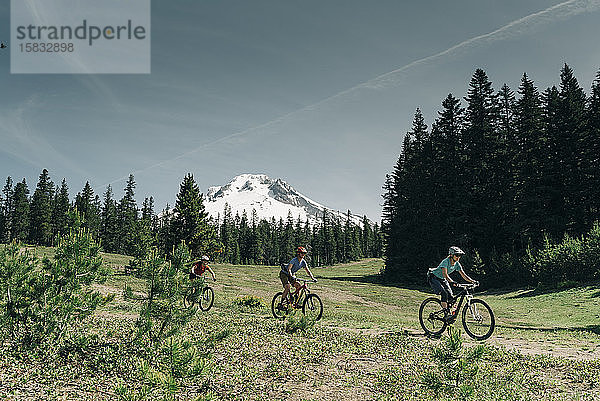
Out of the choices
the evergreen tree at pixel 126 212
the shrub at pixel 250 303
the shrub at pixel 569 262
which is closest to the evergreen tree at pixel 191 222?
the shrub at pixel 250 303

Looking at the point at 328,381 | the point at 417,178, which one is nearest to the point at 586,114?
the point at 417,178

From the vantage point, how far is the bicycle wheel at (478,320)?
1109cm

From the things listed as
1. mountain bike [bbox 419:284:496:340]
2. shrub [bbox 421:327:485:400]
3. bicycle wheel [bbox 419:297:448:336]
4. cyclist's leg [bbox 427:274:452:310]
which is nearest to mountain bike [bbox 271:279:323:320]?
bicycle wheel [bbox 419:297:448:336]

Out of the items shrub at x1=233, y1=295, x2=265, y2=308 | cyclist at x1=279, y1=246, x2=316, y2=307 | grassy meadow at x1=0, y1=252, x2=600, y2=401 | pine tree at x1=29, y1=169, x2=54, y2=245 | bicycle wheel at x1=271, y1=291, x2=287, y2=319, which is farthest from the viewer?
pine tree at x1=29, y1=169, x2=54, y2=245

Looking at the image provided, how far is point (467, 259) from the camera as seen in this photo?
1665 inches

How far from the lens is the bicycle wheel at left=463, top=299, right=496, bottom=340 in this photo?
36.4ft

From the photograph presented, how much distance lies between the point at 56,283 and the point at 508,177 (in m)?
48.6

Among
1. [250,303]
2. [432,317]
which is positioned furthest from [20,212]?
[432,317]

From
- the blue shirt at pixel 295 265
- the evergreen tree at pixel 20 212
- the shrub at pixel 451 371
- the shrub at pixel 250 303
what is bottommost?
the shrub at pixel 250 303

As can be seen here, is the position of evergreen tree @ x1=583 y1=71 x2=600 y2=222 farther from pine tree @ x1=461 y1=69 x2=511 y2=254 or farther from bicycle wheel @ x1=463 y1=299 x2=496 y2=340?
bicycle wheel @ x1=463 y1=299 x2=496 y2=340

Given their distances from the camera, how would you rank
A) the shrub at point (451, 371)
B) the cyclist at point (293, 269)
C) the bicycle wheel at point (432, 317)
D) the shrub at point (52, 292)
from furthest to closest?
the cyclist at point (293, 269)
the bicycle wheel at point (432, 317)
the shrub at point (52, 292)
the shrub at point (451, 371)

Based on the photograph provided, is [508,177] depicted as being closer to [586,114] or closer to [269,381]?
[586,114]

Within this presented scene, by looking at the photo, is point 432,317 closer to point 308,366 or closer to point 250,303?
point 308,366

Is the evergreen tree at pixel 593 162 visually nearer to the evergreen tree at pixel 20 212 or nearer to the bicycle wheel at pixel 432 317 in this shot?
the bicycle wheel at pixel 432 317
